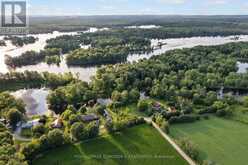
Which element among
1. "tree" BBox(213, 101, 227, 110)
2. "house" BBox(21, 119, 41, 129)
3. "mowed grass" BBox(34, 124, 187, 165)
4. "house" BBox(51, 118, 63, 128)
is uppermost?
"tree" BBox(213, 101, 227, 110)

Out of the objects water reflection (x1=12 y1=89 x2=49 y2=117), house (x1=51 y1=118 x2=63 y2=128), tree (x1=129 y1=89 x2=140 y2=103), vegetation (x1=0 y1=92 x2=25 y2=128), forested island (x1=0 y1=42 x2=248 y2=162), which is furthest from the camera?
tree (x1=129 y1=89 x2=140 y2=103)

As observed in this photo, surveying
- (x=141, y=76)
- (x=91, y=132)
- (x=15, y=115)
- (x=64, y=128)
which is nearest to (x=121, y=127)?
(x=91, y=132)

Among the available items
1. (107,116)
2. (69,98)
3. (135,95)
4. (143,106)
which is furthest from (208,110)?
(69,98)

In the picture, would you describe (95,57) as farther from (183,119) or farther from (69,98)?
(183,119)

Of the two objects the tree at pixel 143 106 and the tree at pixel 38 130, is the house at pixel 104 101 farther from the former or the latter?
the tree at pixel 38 130

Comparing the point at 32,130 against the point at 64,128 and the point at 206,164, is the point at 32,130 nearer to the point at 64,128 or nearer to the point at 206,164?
Answer: the point at 64,128

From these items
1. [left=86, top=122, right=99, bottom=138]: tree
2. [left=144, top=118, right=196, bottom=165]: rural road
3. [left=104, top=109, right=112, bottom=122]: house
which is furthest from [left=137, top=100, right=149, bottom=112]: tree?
[left=86, top=122, right=99, bottom=138]: tree

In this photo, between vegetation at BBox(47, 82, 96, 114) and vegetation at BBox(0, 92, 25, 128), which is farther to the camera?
vegetation at BBox(47, 82, 96, 114)

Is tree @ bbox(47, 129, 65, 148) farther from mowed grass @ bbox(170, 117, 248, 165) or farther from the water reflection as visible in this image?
mowed grass @ bbox(170, 117, 248, 165)
